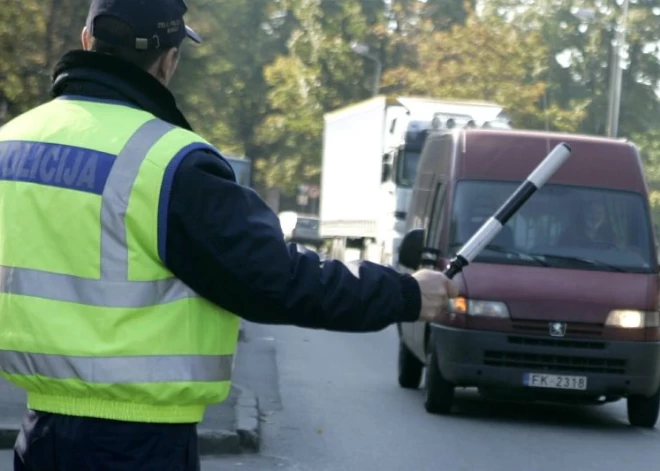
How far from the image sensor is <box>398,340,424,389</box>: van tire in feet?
51.2

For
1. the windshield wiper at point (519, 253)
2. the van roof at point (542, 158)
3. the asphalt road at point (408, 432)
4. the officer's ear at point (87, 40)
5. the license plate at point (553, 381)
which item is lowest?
the asphalt road at point (408, 432)

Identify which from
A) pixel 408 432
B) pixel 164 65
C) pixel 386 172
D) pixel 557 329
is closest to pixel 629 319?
pixel 557 329

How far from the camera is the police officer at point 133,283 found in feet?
11.1

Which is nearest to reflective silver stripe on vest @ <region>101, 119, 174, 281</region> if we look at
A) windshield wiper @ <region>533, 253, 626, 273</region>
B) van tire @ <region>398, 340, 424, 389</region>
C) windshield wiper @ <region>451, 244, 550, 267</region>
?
windshield wiper @ <region>451, 244, 550, 267</region>

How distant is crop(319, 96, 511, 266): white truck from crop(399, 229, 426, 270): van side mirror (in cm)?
2139

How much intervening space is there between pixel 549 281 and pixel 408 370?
9.76 feet

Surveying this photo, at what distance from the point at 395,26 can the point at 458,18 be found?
12821mm

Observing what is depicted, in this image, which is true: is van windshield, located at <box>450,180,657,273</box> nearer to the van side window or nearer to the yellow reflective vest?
the van side window

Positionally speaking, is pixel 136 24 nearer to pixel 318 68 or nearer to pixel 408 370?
pixel 408 370

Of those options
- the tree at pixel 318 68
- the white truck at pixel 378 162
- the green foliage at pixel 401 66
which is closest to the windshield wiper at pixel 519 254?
the white truck at pixel 378 162

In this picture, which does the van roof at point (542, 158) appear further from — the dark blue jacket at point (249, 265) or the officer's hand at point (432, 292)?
the dark blue jacket at point (249, 265)

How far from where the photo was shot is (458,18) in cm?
8250

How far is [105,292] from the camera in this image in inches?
134

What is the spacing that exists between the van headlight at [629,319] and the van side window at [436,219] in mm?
1634
